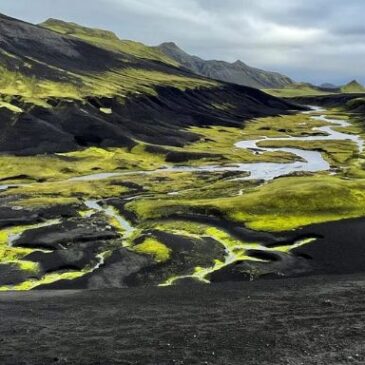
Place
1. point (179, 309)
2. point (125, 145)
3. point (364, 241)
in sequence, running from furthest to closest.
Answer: point (125, 145) → point (364, 241) → point (179, 309)

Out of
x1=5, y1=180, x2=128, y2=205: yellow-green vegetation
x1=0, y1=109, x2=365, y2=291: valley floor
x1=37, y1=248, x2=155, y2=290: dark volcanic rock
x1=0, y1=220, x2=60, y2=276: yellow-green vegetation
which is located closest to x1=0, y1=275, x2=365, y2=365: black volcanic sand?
x1=37, y1=248, x2=155, y2=290: dark volcanic rock

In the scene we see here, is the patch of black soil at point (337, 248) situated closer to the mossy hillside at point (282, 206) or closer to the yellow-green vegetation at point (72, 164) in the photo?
the mossy hillside at point (282, 206)

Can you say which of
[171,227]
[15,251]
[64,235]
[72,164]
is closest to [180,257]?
[171,227]

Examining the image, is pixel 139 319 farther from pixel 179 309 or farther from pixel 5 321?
pixel 5 321

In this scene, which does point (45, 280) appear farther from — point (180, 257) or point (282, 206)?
point (282, 206)

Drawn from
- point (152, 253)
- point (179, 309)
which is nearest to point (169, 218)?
point (152, 253)

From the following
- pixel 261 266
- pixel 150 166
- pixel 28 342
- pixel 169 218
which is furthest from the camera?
pixel 150 166
